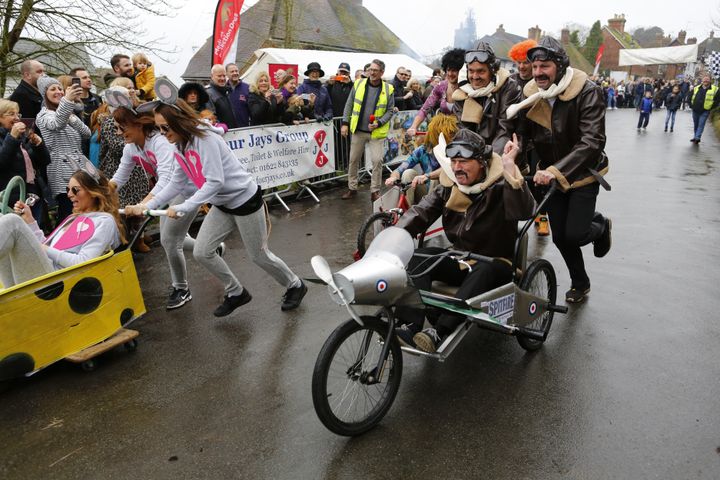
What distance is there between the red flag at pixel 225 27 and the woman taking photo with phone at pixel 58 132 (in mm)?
6429

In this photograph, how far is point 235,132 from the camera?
319 inches

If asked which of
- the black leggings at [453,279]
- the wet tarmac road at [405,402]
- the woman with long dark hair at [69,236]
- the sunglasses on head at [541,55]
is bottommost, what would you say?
the wet tarmac road at [405,402]

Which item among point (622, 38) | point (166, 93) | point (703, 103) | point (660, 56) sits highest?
point (622, 38)

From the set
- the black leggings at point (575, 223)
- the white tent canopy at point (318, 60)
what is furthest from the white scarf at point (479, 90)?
the white tent canopy at point (318, 60)

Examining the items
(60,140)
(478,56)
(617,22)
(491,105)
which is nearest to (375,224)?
(491,105)

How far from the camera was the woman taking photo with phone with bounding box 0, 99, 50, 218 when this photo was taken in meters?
5.35

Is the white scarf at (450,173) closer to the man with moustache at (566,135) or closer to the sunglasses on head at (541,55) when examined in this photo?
the man with moustache at (566,135)

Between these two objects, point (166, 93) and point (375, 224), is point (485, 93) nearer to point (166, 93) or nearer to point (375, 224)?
point (375, 224)

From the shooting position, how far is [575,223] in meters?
4.58

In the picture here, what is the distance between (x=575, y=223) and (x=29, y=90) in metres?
6.37

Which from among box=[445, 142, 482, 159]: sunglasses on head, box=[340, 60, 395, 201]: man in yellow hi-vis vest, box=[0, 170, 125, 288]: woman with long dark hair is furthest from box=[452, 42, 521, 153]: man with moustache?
box=[340, 60, 395, 201]: man in yellow hi-vis vest

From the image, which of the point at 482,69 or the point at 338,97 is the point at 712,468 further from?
the point at 338,97

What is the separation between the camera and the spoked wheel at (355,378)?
9.34 feet

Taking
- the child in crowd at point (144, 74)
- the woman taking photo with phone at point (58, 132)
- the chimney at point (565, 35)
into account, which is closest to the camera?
the woman taking photo with phone at point (58, 132)
